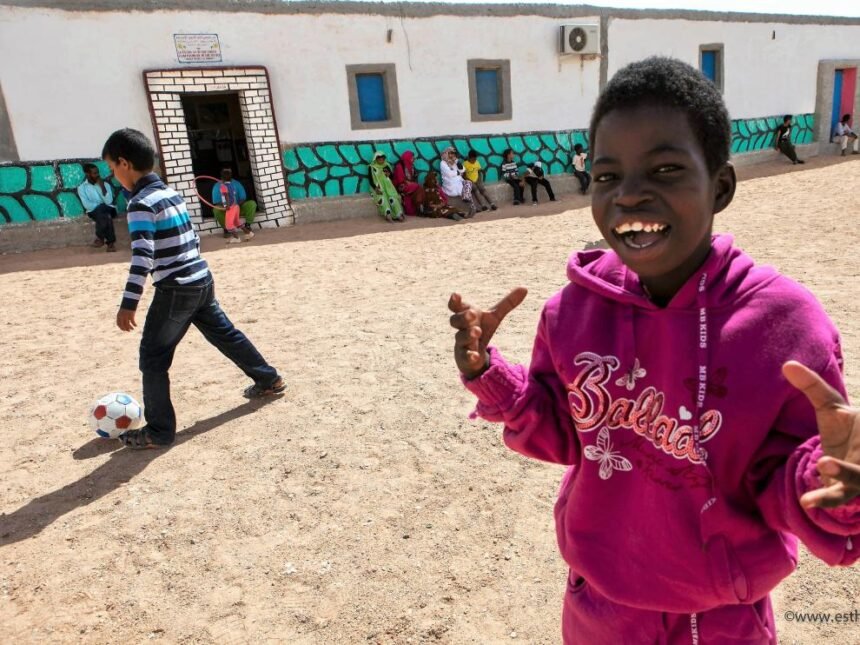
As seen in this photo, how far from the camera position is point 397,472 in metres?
3.04

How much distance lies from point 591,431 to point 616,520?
172 millimetres

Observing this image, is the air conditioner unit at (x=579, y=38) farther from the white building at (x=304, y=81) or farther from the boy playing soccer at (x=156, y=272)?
the boy playing soccer at (x=156, y=272)

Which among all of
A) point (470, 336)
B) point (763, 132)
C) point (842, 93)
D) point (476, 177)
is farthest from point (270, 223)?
point (842, 93)

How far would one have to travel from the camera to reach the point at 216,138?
44.5 feet

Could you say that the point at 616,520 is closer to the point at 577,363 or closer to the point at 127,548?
the point at 577,363

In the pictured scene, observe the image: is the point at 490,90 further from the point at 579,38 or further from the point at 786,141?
the point at 786,141

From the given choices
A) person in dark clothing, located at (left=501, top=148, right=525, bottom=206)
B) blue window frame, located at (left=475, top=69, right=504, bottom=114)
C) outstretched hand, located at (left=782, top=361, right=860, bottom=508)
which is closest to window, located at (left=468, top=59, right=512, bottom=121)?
blue window frame, located at (left=475, top=69, right=504, bottom=114)

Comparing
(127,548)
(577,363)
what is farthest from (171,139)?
(577,363)

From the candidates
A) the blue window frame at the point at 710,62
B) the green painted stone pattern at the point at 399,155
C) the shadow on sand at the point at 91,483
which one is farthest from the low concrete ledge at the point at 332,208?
the blue window frame at the point at 710,62

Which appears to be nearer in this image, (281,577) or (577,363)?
(577,363)

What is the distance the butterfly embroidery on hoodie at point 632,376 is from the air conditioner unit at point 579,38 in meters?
13.8

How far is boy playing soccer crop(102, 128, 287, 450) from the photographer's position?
3227 mm

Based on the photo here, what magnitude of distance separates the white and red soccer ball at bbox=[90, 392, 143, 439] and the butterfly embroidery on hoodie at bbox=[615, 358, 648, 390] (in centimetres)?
328

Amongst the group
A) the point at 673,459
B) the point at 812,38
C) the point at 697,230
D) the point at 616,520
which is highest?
the point at 812,38
